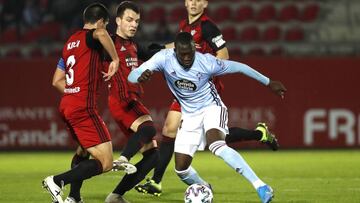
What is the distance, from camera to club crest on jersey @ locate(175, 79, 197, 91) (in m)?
9.39

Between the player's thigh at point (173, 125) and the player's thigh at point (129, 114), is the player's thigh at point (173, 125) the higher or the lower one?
the lower one

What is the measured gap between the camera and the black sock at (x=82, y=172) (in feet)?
29.4

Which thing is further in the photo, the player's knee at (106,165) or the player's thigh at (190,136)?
the player's thigh at (190,136)

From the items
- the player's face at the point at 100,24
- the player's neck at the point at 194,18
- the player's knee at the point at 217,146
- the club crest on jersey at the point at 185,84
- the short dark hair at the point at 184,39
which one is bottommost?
the player's knee at the point at 217,146

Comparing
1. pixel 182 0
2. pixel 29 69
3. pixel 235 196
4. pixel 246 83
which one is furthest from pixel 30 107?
pixel 235 196

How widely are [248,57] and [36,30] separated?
17.9ft

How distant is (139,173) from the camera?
9922mm

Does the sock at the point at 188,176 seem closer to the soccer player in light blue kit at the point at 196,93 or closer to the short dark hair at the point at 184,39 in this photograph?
the soccer player in light blue kit at the point at 196,93

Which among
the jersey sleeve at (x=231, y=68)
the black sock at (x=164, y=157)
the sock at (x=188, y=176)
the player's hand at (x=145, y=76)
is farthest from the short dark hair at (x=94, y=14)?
the black sock at (x=164, y=157)

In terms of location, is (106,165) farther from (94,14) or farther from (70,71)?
(94,14)

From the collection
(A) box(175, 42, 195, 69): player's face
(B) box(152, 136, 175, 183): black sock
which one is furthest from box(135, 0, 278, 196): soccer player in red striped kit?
(A) box(175, 42, 195, 69): player's face

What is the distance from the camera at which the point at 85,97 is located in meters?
9.18

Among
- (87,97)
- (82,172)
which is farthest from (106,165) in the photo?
(87,97)

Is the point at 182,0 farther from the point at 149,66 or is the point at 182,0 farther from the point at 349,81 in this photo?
the point at 149,66
